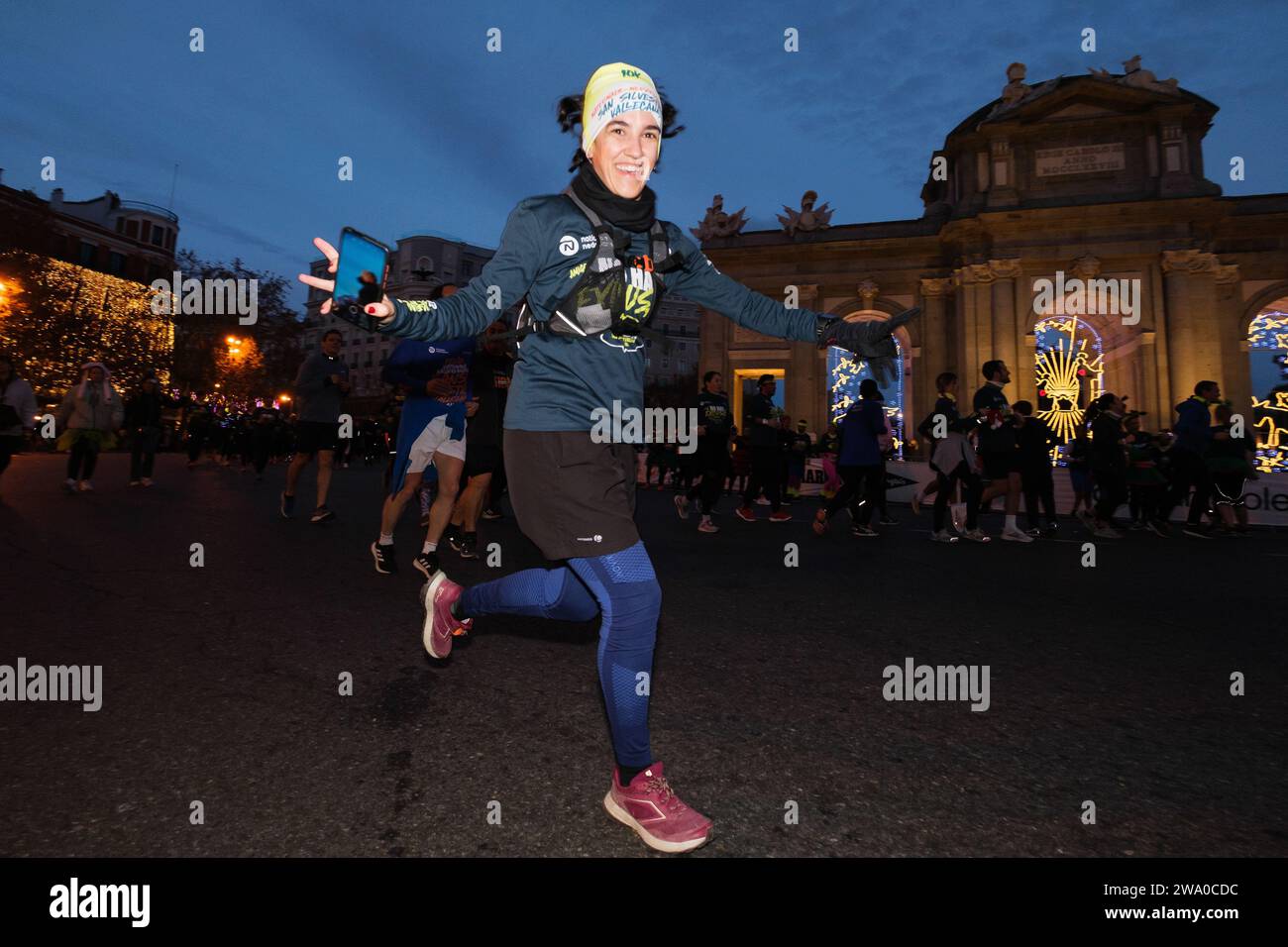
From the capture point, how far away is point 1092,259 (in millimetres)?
26219

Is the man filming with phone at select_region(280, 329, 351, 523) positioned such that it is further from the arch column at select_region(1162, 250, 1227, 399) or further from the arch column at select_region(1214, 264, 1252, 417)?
the arch column at select_region(1214, 264, 1252, 417)

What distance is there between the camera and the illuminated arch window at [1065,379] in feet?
82.3

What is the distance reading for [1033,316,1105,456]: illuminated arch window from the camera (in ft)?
82.3

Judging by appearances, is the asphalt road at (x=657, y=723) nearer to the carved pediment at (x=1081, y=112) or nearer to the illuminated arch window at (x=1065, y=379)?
the illuminated arch window at (x=1065, y=379)

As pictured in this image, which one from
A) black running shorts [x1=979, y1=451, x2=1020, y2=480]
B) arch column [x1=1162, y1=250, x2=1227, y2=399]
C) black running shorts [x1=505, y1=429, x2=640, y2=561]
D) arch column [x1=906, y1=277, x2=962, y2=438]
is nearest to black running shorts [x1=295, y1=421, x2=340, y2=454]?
black running shorts [x1=505, y1=429, x2=640, y2=561]

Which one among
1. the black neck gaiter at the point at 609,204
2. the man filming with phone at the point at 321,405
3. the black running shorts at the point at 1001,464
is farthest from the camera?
the black running shorts at the point at 1001,464

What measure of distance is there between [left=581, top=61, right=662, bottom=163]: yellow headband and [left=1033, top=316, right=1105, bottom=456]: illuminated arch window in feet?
87.1

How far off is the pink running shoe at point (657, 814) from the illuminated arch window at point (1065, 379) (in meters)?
27.0

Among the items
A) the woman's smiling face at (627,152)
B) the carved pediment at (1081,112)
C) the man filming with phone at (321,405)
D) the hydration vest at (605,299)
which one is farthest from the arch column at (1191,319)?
the hydration vest at (605,299)

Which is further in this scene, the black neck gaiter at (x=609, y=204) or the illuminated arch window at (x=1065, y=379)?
the illuminated arch window at (x=1065, y=379)

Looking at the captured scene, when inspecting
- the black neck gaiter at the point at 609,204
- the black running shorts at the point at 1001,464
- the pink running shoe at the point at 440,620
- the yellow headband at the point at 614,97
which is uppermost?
the yellow headband at the point at 614,97

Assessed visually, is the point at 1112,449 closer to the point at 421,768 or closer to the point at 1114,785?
the point at 1114,785

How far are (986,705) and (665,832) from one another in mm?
1600

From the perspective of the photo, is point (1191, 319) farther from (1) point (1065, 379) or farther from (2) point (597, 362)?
(2) point (597, 362)
